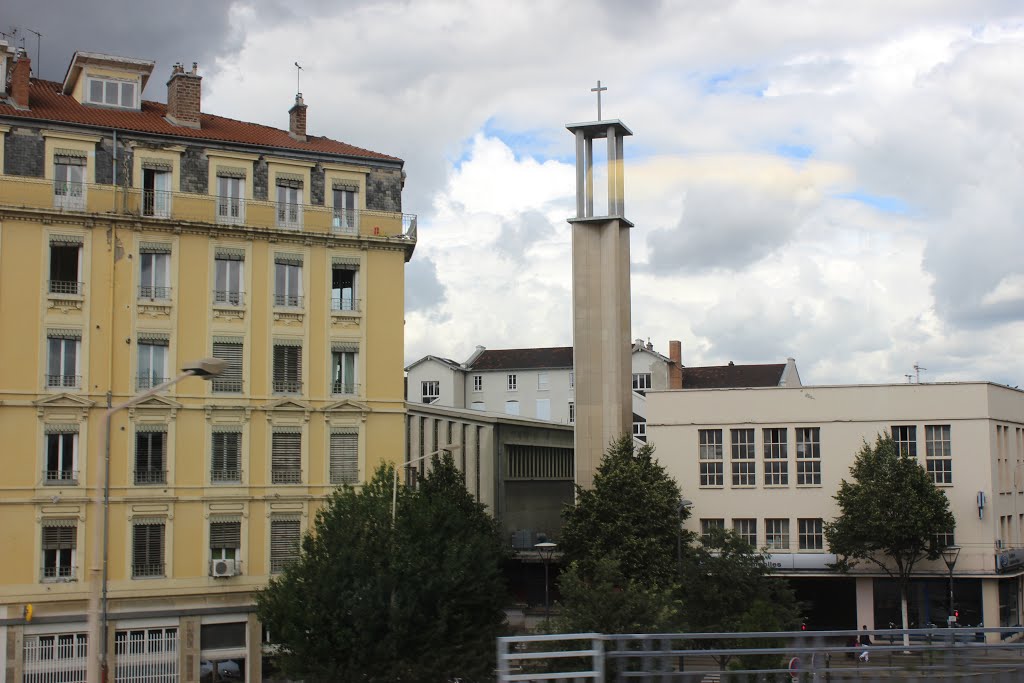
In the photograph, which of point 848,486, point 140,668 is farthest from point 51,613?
point 848,486

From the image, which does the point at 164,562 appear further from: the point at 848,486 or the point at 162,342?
the point at 848,486

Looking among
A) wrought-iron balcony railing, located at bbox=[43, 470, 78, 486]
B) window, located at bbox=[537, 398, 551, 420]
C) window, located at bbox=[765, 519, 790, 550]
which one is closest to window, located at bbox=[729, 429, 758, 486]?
window, located at bbox=[765, 519, 790, 550]

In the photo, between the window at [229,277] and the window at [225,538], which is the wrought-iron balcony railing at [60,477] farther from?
the window at [229,277]

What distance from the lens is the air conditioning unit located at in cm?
4188

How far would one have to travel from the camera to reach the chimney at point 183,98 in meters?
45.2

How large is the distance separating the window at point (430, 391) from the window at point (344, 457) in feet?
204

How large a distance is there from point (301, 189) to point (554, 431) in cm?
3912

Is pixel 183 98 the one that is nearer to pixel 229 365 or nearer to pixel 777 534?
pixel 229 365

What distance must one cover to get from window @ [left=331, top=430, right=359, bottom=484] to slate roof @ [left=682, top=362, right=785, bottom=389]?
203 ft

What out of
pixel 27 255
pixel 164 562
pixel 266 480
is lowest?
pixel 164 562

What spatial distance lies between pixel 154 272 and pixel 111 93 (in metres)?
7.71

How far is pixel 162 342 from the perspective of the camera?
42.3m

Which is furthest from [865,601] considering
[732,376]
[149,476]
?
[732,376]

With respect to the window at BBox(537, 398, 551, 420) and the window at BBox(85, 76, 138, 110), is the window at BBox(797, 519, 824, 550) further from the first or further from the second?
the window at BBox(537, 398, 551, 420)
